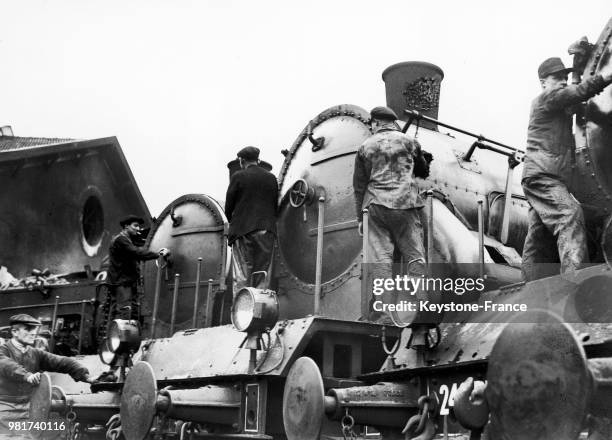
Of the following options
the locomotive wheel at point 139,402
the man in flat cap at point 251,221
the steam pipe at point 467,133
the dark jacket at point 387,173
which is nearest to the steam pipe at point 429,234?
the dark jacket at point 387,173

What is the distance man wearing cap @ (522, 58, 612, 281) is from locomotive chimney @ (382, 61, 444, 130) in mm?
2741

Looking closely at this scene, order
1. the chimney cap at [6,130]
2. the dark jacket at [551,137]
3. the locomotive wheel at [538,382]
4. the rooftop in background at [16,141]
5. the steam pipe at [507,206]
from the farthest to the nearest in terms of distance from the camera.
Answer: the chimney cap at [6,130] < the rooftop in background at [16,141] < the steam pipe at [507,206] < the dark jacket at [551,137] < the locomotive wheel at [538,382]

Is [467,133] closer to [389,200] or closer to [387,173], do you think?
[387,173]

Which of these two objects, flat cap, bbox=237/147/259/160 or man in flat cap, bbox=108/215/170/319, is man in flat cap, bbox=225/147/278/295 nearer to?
flat cap, bbox=237/147/259/160

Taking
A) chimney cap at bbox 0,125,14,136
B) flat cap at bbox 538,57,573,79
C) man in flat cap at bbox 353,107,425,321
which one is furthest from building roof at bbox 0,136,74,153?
flat cap at bbox 538,57,573,79

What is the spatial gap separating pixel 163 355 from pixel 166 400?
1313 mm

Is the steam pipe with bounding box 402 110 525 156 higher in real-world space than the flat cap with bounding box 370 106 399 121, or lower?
higher

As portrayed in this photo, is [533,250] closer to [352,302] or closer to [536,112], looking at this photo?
[536,112]

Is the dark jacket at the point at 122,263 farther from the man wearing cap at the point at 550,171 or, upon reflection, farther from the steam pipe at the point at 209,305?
the man wearing cap at the point at 550,171

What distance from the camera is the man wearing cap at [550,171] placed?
439 cm

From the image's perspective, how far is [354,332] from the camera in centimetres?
509

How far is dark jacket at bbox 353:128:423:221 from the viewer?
529cm

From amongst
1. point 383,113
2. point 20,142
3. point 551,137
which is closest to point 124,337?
point 383,113

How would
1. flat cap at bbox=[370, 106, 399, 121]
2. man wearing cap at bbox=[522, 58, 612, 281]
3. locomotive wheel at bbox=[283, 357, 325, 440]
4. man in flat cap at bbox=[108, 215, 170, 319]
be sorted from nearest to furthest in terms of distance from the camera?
locomotive wheel at bbox=[283, 357, 325, 440] < man wearing cap at bbox=[522, 58, 612, 281] < flat cap at bbox=[370, 106, 399, 121] < man in flat cap at bbox=[108, 215, 170, 319]
